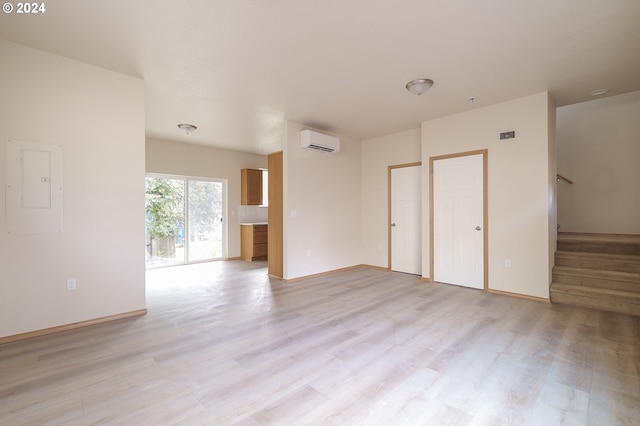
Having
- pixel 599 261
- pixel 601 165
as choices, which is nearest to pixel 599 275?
pixel 599 261

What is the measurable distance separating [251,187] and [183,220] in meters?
1.84

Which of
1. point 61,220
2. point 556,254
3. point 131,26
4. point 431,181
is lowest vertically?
point 556,254

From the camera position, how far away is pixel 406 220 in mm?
5520

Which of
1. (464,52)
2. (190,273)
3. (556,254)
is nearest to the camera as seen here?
(464,52)

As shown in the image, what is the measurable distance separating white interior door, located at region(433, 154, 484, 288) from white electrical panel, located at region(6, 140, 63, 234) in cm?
505

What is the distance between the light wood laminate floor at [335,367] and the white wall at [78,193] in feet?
1.03

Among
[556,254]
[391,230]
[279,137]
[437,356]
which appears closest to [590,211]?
[556,254]

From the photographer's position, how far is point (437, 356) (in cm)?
234

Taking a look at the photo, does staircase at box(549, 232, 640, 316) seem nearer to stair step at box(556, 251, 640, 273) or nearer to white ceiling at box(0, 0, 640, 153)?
stair step at box(556, 251, 640, 273)

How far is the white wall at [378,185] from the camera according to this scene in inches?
220

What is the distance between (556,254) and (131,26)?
5.75 m

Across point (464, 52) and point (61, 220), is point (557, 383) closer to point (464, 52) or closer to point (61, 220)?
point (464, 52)

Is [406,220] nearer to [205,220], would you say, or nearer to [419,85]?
[419,85]

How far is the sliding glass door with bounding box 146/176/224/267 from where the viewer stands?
6172 mm
